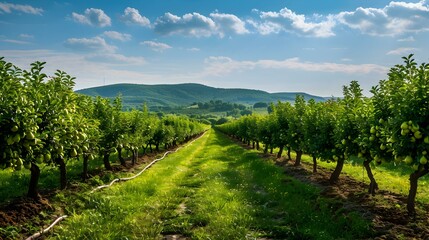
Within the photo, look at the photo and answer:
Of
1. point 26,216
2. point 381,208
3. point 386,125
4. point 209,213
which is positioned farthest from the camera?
point 209,213

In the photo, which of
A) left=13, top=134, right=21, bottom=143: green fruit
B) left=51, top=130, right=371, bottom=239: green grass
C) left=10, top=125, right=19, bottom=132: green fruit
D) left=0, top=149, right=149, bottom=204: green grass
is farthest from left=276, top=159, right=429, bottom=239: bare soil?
left=0, top=149, right=149, bottom=204: green grass

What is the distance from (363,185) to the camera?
1950cm

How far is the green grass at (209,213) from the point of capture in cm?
1166

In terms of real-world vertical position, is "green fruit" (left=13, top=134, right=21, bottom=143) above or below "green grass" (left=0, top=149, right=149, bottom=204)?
above

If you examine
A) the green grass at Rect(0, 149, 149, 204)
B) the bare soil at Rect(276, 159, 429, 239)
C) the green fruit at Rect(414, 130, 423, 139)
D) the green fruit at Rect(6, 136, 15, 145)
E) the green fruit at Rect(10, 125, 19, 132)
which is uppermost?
the green fruit at Rect(414, 130, 423, 139)

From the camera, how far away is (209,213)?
14.0 metres

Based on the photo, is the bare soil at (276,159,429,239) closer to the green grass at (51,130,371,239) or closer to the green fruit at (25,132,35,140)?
the green grass at (51,130,371,239)

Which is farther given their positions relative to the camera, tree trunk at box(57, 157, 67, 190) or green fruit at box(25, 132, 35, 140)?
tree trunk at box(57, 157, 67, 190)

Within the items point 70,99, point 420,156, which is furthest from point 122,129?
point 420,156

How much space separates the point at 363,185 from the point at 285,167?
30.1 ft

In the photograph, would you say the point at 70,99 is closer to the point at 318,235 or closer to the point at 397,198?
the point at 318,235

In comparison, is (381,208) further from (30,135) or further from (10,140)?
(10,140)

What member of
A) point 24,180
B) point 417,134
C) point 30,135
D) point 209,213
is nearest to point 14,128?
point 30,135

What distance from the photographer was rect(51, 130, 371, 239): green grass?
38.2 feet
